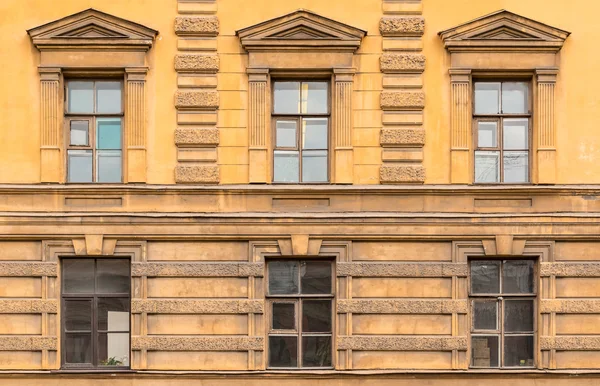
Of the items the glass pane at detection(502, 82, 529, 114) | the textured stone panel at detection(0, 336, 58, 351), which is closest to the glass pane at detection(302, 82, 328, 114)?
the glass pane at detection(502, 82, 529, 114)

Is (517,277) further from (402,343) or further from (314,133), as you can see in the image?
(314,133)

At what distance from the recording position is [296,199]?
13500 millimetres

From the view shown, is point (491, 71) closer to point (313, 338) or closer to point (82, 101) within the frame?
point (313, 338)

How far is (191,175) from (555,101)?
6.20 metres

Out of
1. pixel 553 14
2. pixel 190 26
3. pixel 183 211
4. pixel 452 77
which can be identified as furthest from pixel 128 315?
pixel 553 14

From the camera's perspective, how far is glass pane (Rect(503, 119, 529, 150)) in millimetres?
13703

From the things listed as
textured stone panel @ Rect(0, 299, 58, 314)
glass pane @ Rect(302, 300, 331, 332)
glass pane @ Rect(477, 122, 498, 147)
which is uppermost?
glass pane @ Rect(477, 122, 498, 147)

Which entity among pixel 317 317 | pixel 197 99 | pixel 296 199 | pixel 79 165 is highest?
pixel 197 99

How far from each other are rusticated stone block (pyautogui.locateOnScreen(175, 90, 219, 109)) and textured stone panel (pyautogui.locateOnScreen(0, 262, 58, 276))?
11.2 feet

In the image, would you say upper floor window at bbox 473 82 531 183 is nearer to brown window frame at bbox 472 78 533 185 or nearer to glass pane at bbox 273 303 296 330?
brown window frame at bbox 472 78 533 185

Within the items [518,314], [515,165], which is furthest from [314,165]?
[518,314]

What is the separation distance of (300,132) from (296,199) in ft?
3.80

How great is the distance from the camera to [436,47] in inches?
535

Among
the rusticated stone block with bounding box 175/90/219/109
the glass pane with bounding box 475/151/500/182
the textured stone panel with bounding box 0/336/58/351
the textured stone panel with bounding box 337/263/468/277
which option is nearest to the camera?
the textured stone panel with bounding box 0/336/58/351
